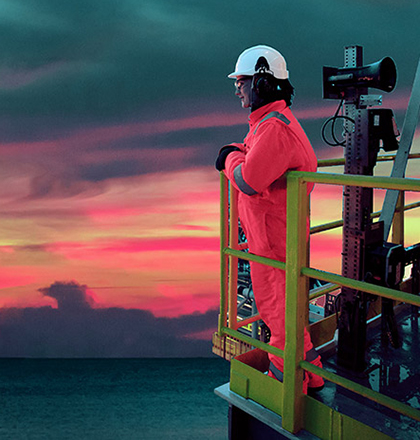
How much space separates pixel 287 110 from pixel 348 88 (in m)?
0.81

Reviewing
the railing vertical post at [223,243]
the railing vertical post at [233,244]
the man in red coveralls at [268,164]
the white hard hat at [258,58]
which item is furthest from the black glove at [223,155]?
the white hard hat at [258,58]

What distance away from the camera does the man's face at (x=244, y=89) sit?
3.32m

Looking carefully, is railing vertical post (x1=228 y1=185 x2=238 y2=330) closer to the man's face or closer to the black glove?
the black glove

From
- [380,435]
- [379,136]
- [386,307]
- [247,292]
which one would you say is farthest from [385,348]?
[247,292]

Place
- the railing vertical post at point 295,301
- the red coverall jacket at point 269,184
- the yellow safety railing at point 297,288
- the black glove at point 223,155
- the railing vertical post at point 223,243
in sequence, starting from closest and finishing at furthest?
the yellow safety railing at point 297,288 → the railing vertical post at point 295,301 → the red coverall jacket at point 269,184 → the black glove at point 223,155 → the railing vertical post at point 223,243

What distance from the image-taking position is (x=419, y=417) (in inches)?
92.6

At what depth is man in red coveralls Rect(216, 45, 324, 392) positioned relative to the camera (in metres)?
2.88

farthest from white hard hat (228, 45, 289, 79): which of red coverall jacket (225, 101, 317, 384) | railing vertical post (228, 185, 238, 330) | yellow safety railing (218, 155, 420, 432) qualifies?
yellow safety railing (218, 155, 420, 432)

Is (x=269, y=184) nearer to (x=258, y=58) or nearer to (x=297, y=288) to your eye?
(x=297, y=288)

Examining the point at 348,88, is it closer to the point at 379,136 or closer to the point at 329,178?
the point at 379,136

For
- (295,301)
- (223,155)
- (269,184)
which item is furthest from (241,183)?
(295,301)

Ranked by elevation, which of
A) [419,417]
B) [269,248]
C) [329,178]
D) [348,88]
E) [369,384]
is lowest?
[369,384]

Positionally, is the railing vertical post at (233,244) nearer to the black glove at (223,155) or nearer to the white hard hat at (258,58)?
the black glove at (223,155)

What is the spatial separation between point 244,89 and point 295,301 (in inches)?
58.9
